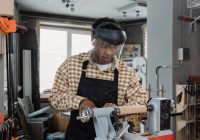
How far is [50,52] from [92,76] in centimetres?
532

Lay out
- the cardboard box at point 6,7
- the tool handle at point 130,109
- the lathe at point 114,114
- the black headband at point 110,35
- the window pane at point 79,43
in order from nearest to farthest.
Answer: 1. the lathe at point 114,114
2. the tool handle at point 130,109
3. the black headband at point 110,35
4. the cardboard box at point 6,7
5. the window pane at point 79,43

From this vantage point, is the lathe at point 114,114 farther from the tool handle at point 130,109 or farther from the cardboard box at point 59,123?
the cardboard box at point 59,123

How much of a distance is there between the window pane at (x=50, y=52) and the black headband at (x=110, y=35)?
5460mm

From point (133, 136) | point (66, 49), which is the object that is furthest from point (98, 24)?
point (66, 49)

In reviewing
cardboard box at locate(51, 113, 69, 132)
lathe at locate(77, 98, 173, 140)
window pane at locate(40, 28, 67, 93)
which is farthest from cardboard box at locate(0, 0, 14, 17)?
window pane at locate(40, 28, 67, 93)

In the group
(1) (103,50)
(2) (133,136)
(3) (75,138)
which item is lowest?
(3) (75,138)

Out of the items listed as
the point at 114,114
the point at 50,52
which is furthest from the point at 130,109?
the point at 50,52

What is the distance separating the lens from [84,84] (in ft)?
6.02

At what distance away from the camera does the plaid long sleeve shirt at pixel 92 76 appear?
177 centimetres

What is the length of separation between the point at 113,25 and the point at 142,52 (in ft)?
19.3

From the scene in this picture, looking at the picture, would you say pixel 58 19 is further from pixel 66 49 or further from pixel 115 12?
pixel 115 12

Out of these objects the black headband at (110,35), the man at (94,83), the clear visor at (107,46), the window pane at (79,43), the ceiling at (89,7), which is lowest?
the man at (94,83)

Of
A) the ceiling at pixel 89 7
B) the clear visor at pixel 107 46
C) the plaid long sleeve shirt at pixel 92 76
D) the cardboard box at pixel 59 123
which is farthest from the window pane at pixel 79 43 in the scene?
the clear visor at pixel 107 46

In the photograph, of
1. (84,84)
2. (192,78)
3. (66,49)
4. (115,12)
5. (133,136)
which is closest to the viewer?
(133,136)
